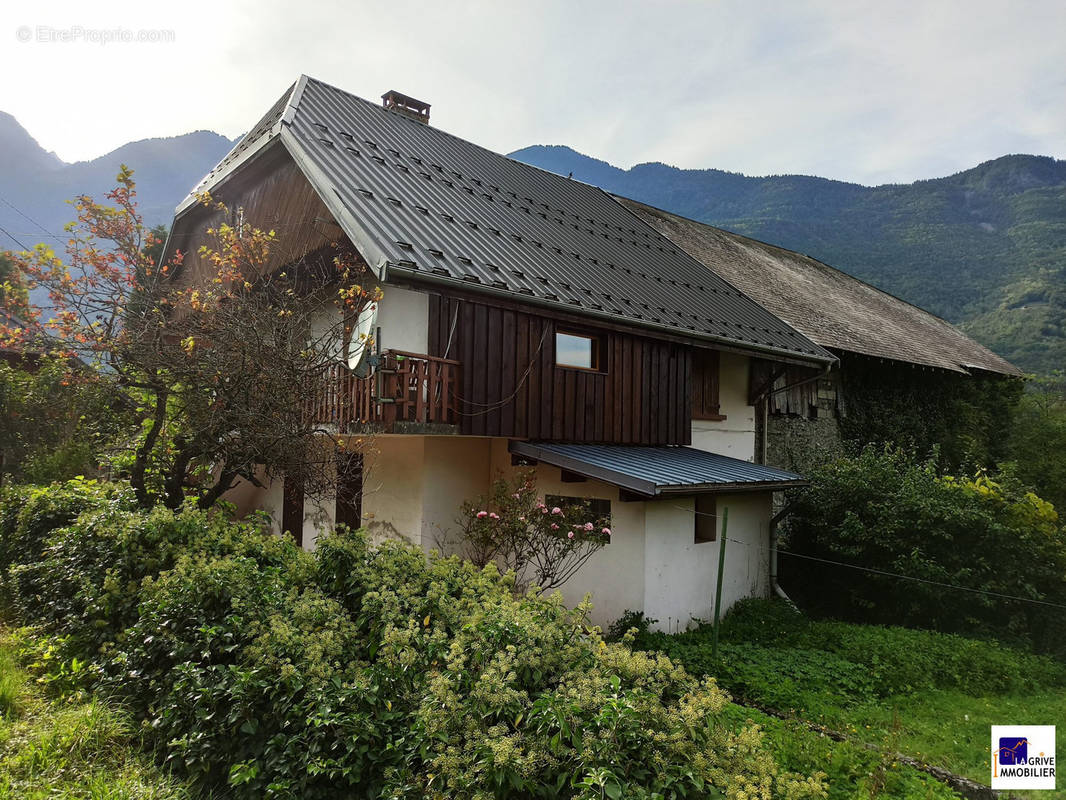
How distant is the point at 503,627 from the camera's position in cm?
322

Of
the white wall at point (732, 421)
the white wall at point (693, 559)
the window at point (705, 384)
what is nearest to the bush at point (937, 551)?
the white wall at point (693, 559)

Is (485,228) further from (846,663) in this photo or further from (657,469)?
(846,663)

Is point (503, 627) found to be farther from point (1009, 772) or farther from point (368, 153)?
point (368, 153)

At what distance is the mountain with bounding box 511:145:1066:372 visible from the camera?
35.1 meters

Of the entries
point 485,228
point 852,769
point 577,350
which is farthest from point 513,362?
point 852,769

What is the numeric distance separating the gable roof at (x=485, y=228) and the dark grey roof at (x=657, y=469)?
192 cm

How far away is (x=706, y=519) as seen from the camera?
918 centimetres

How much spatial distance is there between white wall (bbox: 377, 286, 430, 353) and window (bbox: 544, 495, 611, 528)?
276 centimetres

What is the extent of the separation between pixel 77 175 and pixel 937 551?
147030mm

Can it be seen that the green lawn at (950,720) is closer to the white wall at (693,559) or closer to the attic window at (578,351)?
the white wall at (693,559)

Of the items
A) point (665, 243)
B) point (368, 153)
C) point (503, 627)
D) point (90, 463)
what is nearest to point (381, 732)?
point (503, 627)

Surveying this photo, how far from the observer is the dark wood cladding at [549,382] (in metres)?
7.92

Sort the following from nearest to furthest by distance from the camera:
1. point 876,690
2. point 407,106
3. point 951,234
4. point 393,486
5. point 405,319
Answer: point 876,690 < point 405,319 < point 393,486 < point 407,106 < point 951,234

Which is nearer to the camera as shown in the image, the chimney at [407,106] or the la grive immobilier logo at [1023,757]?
the la grive immobilier logo at [1023,757]
